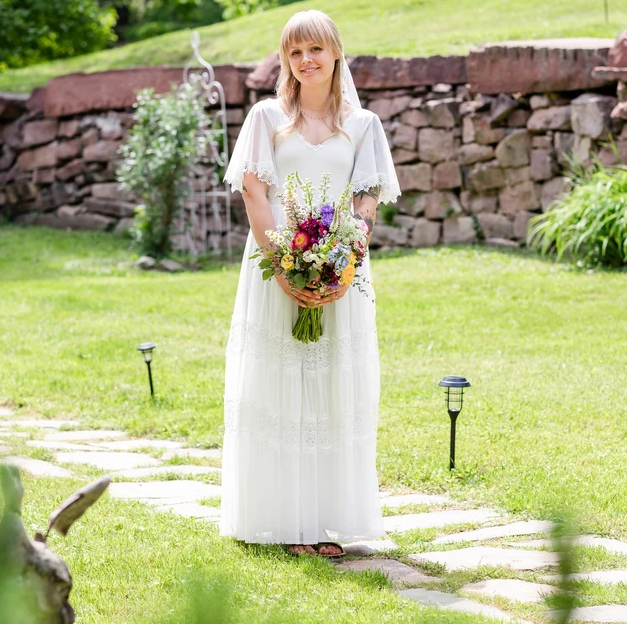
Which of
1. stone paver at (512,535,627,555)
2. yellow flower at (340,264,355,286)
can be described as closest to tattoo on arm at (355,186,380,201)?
yellow flower at (340,264,355,286)

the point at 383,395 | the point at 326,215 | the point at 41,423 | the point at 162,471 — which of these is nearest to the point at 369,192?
the point at 326,215

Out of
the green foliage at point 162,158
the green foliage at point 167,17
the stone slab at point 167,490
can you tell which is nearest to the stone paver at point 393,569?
the stone slab at point 167,490

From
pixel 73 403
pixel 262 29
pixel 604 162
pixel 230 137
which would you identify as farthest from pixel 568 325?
pixel 262 29

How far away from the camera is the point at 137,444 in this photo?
5504 mm

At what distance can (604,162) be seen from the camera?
10.4 m

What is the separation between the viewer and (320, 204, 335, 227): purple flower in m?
3.45

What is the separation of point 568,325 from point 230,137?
6.07m

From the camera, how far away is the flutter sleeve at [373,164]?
3703 mm

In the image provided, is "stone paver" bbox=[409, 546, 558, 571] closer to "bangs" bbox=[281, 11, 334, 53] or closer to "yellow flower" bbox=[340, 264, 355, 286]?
"yellow flower" bbox=[340, 264, 355, 286]

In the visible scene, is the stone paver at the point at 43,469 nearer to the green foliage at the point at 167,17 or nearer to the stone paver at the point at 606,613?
the stone paver at the point at 606,613

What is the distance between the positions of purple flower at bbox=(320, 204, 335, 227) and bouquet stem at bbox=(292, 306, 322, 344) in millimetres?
338

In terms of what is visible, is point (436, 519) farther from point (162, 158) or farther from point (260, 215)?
point (162, 158)

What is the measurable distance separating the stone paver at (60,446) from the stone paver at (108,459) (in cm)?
8

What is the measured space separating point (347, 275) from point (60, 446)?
255 cm
